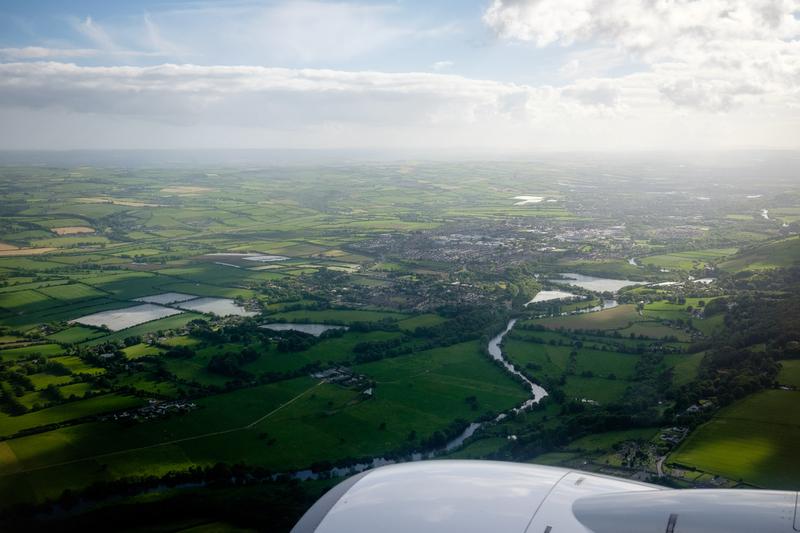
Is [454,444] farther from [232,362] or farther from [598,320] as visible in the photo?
[598,320]

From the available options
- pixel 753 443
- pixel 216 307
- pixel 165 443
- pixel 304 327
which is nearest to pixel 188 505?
pixel 165 443

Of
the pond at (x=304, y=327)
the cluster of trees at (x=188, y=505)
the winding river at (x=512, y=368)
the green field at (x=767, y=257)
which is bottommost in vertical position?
the cluster of trees at (x=188, y=505)

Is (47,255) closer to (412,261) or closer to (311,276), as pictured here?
(311,276)

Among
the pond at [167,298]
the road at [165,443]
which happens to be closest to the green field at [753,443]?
the road at [165,443]

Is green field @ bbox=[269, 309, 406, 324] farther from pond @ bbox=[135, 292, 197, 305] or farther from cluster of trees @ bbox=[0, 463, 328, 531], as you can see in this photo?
cluster of trees @ bbox=[0, 463, 328, 531]

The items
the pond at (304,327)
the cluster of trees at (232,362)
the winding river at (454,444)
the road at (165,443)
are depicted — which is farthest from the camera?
the pond at (304,327)

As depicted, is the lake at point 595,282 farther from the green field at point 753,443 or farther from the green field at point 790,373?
the green field at point 753,443

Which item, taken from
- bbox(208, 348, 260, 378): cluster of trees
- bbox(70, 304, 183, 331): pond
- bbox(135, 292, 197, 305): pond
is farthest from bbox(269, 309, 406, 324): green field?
bbox(135, 292, 197, 305): pond
